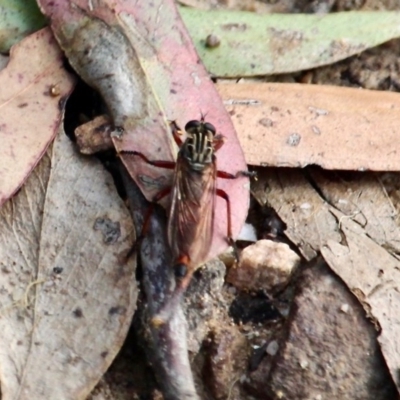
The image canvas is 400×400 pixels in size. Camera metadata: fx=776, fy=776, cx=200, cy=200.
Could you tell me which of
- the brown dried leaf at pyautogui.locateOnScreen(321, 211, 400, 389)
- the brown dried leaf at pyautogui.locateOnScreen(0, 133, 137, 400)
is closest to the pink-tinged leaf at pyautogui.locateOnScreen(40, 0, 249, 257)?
the brown dried leaf at pyautogui.locateOnScreen(0, 133, 137, 400)

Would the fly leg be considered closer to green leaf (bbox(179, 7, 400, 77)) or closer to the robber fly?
the robber fly

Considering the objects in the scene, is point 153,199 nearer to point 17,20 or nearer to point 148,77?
point 148,77

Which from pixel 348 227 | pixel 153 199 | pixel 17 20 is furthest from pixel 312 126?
pixel 17 20

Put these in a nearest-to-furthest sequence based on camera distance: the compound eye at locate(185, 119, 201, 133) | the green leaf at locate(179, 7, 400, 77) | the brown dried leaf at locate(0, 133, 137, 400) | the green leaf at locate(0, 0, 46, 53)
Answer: the brown dried leaf at locate(0, 133, 137, 400) → the compound eye at locate(185, 119, 201, 133) → the green leaf at locate(0, 0, 46, 53) → the green leaf at locate(179, 7, 400, 77)

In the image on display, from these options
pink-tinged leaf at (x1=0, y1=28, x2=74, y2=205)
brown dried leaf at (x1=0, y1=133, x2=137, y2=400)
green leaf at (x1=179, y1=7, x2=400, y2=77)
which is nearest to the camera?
brown dried leaf at (x1=0, y1=133, x2=137, y2=400)

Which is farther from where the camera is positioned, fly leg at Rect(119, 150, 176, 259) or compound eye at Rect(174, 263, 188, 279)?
fly leg at Rect(119, 150, 176, 259)

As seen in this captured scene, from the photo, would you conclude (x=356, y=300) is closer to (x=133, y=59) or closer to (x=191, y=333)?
(x=191, y=333)
